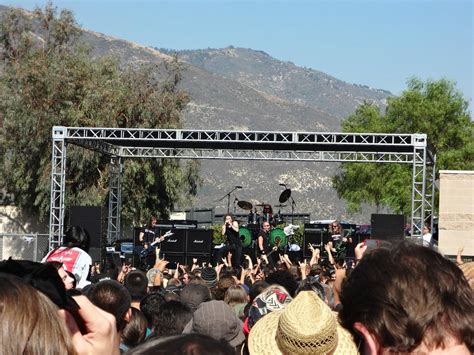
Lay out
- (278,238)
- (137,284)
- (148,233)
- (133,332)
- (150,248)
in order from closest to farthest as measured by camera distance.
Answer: (133,332), (137,284), (150,248), (278,238), (148,233)

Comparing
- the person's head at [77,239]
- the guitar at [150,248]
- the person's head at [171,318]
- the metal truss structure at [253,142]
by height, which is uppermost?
the metal truss structure at [253,142]

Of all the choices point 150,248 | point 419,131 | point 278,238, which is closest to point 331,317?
point 150,248

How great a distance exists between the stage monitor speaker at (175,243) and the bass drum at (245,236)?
1.56 meters

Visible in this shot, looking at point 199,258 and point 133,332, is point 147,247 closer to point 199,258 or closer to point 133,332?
point 199,258

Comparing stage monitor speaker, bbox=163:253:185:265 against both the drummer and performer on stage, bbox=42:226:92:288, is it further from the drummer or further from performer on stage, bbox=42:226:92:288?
performer on stage, bbox=42:226:92:288

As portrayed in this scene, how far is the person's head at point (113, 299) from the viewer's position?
541 centimetres

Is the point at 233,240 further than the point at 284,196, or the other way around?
the point at 284,196

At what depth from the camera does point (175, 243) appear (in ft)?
97.5

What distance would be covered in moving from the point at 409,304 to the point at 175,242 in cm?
2715

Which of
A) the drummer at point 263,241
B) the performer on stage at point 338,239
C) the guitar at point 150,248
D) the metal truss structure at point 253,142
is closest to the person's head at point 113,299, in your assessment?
the metal truss structure at point 253,142

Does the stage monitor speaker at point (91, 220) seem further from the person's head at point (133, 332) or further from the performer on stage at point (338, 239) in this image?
the person's head at point (133, 332)

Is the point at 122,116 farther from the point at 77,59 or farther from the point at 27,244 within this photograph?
the point at 27,244

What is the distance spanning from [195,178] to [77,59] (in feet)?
22.5

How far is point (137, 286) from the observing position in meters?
8.62
